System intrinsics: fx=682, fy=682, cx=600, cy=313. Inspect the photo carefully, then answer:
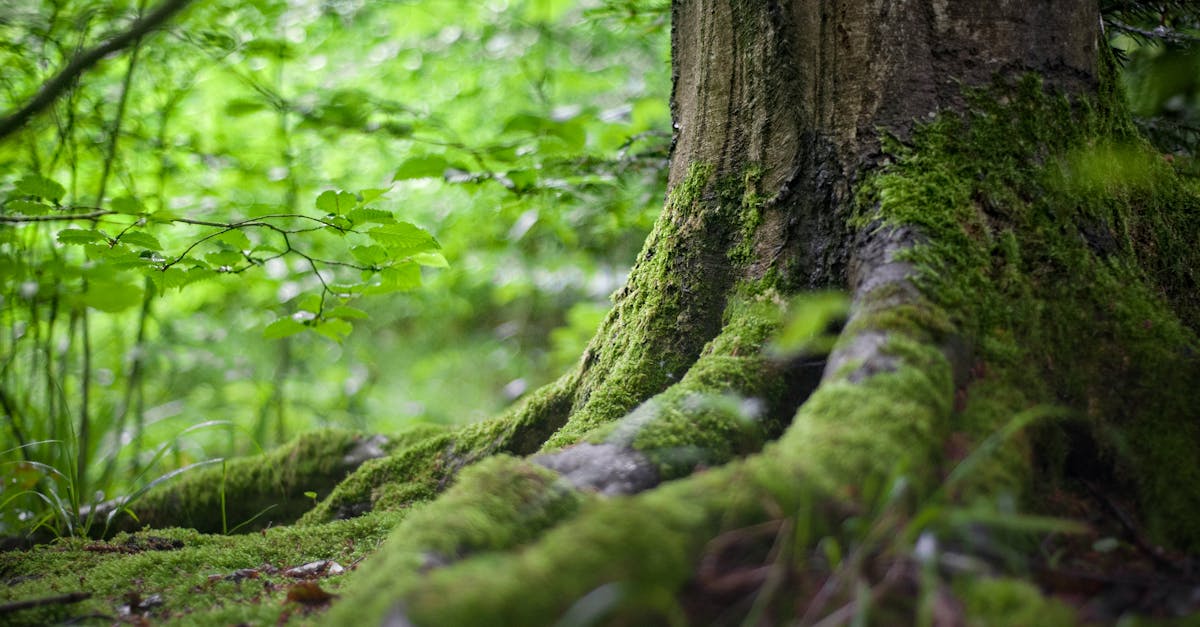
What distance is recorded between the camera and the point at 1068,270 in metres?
1.67

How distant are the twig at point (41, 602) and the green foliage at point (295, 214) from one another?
65 centimetres

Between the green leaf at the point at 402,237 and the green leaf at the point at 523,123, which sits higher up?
the green leaf at the point at 523,123

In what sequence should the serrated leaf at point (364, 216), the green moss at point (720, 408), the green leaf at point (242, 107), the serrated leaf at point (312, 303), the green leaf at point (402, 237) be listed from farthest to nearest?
the green leaf at point (242, 107) → the serrated leaf at point (312, 303) → the green leaf at point (402, 237) → the serrated leaf at point (364, 216) → the green moss at point (720, 408)

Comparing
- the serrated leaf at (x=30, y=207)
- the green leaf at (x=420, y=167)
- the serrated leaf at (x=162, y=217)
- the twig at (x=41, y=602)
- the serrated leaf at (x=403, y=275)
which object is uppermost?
the serrated leaf at (x=30, y=207)

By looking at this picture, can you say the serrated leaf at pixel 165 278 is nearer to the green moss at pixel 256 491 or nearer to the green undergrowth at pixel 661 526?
the green moss at pixel 256 491

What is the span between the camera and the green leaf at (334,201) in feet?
6.56

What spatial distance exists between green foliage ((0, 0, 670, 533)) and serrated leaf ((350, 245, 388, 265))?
12mm

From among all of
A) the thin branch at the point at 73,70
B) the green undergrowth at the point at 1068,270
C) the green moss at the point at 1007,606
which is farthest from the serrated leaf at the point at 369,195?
the green moss at the point at 1007,606

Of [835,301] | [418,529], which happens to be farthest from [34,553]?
[835,301]

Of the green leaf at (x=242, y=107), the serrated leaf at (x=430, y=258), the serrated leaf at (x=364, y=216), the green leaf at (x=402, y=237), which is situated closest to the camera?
the serrated leaf at (x=364, y=216)

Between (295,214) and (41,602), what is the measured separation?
1.03m

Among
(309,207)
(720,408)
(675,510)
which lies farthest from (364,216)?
(309,207)

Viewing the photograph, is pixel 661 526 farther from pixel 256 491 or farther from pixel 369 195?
pixel 256 491

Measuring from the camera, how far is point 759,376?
174 cm
